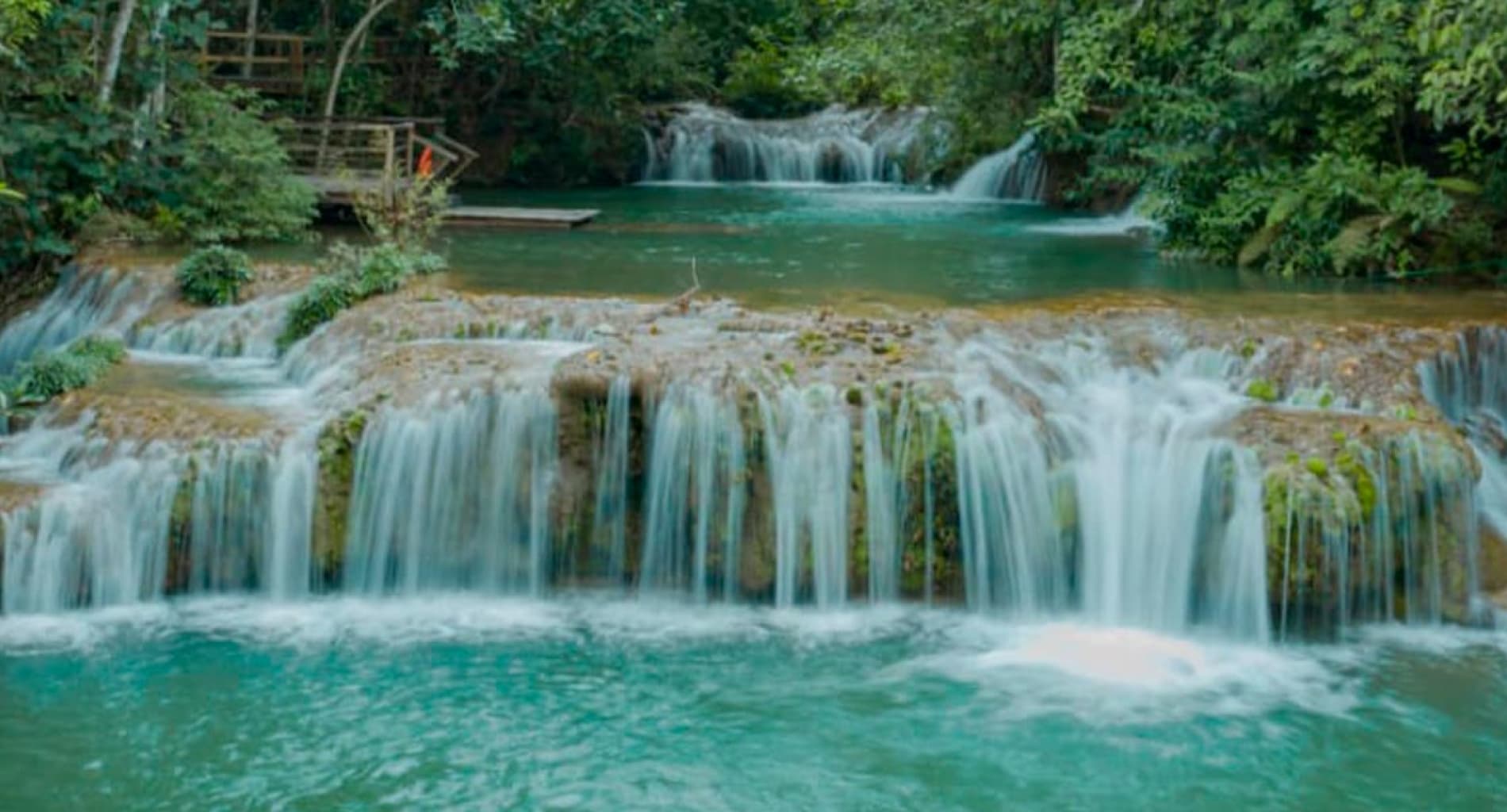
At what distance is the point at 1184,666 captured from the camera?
29.3 ft

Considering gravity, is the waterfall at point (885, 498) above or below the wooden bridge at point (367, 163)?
below

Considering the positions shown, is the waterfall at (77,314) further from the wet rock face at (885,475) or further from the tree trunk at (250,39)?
the tree trunk at (250,39)

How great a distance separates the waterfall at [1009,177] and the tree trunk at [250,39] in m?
11.2

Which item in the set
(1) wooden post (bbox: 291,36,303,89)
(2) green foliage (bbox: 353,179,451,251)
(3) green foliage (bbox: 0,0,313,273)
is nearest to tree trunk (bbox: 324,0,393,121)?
(1) wooden post (bbox: 291,36,303,89)

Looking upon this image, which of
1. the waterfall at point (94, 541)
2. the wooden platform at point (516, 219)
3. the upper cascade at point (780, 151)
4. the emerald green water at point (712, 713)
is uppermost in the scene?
the upper cascade at point (780, 151)

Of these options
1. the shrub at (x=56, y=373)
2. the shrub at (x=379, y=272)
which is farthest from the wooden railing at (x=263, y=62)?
the shrub at (x=56, y=373)

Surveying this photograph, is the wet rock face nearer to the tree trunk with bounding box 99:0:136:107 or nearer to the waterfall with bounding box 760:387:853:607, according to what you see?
the waterfall with bounding box 760:387:853:607

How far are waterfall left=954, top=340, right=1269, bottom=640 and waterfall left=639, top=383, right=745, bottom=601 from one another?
1417 millimetres

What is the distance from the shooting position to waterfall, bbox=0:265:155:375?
1388 cm

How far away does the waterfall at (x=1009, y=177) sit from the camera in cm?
2562

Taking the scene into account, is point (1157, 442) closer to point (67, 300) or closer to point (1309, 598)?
point (1309, 598)

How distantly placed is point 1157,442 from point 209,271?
8099mm

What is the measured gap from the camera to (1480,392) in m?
11.5

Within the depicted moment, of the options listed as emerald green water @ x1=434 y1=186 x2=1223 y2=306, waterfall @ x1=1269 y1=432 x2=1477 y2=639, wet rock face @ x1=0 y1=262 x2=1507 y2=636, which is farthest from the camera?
emerald green water @ x1=434 y1=186 x2=1223 y2=306
